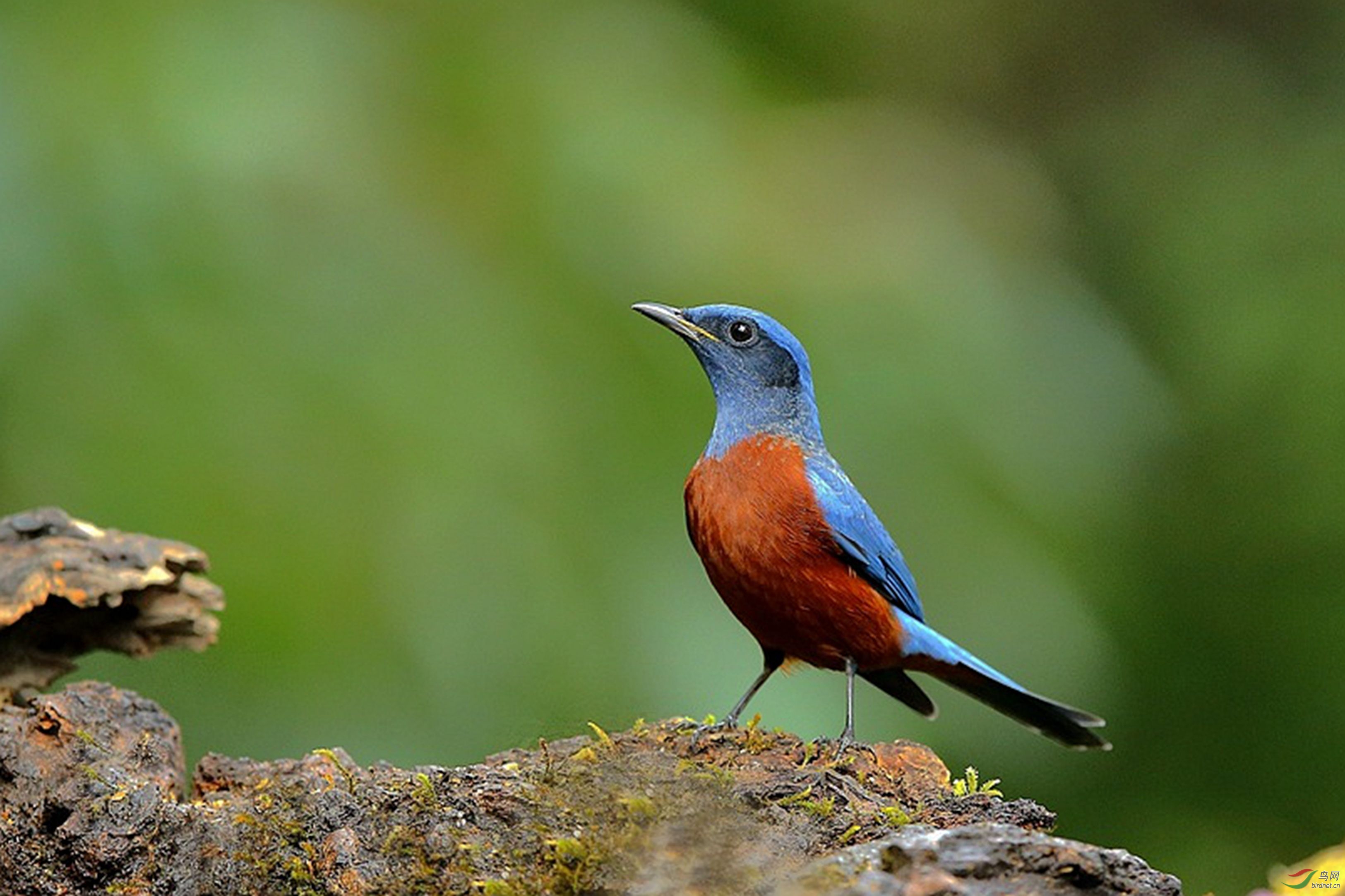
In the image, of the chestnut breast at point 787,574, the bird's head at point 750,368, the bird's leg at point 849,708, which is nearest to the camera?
the bird's leg at point 849,708

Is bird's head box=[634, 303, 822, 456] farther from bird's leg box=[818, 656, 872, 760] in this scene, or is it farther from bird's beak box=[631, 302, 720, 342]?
bird's leg box=[818, 656, 872, 760]

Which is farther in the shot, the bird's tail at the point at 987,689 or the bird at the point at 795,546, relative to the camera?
the bird's tail at the point at 987,689

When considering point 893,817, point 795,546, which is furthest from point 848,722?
point 893,817

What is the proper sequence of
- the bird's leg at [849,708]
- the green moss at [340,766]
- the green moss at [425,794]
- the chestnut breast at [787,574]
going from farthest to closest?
the chestnut breast at [787,574] → the bird's leg at [849,708] → the green moss at [340,766] → the green moss at [425,794]

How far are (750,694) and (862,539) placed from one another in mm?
459

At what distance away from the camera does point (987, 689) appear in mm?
4707

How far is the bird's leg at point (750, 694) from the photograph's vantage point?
3.55m

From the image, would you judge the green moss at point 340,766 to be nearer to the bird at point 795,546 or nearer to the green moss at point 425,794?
the green moss at point 425,794

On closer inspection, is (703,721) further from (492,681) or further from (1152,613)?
(1152,613)

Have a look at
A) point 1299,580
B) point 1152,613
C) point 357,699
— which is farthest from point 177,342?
point 1299,580

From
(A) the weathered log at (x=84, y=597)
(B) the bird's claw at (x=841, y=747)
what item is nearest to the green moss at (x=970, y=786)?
(B) the bird's claw at (x=841, y=747)

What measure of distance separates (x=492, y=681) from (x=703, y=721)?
55.4 inches

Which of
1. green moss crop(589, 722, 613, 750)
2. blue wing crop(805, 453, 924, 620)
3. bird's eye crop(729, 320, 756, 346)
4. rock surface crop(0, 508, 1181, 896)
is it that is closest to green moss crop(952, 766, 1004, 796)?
rock surface crop(0, 508, 1181, 896)

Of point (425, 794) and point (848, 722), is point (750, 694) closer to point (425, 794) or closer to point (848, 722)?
point (848, 722)
